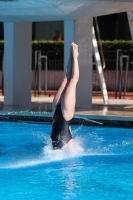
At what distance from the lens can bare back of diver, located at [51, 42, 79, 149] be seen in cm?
826

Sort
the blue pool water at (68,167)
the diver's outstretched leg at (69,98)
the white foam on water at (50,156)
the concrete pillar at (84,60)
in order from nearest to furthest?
the blue pool water at (68,167) < the white foam on water at (50,156) < the diver's outstretched leg at (69,98) < the concrete pillar at (84,60)

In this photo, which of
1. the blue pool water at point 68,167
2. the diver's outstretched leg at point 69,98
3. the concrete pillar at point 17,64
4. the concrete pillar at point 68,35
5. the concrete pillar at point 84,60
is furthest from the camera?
the concrete pillar at point 17,64

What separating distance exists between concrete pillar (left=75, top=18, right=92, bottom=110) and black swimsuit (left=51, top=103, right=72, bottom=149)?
20.8 ft

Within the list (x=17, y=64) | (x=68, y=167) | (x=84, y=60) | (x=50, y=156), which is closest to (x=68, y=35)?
(x=84, y=60)

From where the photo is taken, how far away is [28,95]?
16156 mm

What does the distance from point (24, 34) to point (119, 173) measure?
29.8ft

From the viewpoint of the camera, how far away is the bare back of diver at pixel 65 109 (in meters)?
8.26

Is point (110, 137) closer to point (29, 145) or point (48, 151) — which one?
point (29, 145)

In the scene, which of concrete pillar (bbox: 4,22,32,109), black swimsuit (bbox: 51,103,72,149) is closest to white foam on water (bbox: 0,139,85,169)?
black swimsuit (bbox: 51,103,72,149)

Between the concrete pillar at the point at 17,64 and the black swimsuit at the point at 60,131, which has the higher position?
the concrete pillar at the point at 17,64

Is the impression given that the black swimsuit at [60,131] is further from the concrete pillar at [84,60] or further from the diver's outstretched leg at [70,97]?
the concrete pillar at [84,60]

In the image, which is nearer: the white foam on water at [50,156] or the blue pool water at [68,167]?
the blue pool water at [68,167]

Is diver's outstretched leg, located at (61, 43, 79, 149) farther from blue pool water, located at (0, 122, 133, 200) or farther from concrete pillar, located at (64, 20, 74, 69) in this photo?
concrete pillar, located at (64, 20, 74, 69)

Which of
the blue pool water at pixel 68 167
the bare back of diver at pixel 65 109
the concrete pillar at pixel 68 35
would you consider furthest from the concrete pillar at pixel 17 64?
the bare back of diver at pixel 65 109
